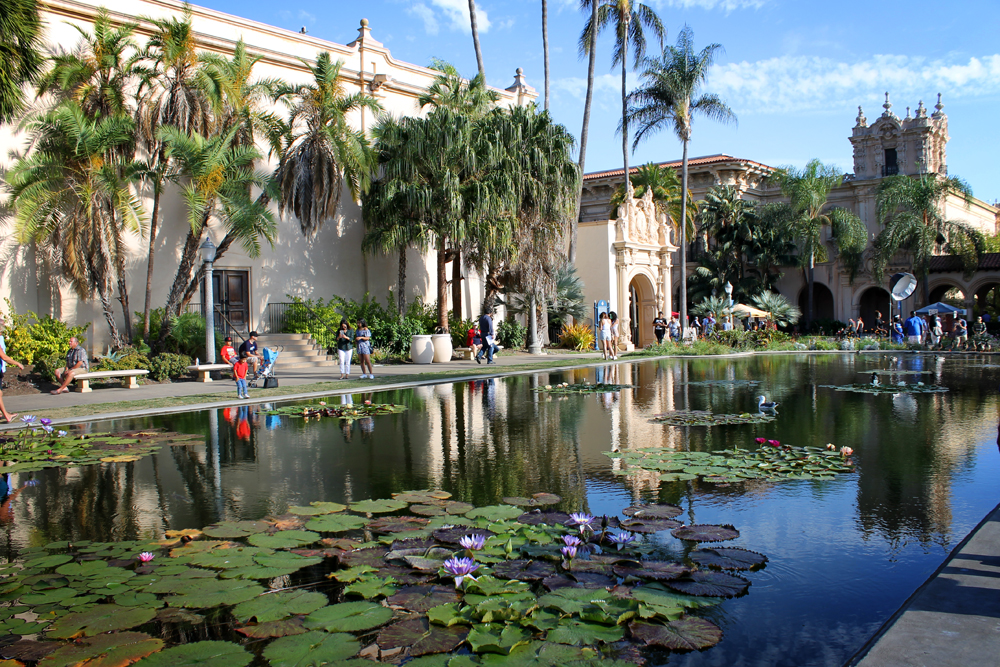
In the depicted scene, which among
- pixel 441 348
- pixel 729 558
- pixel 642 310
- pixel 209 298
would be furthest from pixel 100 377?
pixel 642 310

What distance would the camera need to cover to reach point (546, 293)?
31.2m

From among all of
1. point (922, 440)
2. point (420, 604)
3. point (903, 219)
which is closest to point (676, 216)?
point (903, 219)

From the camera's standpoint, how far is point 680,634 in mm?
3584

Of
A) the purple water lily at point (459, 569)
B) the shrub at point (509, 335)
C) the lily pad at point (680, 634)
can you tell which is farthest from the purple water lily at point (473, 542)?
the shrub at point (509, 335)

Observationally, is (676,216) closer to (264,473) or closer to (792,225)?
(792,225)

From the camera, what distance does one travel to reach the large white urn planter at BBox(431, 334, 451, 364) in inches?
1066

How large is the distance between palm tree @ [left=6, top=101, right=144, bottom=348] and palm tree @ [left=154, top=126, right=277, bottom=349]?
1.32m

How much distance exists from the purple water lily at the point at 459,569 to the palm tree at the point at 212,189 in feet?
63.6

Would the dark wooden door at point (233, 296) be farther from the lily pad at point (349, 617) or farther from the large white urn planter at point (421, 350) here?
the lily pad at point (349, 617)

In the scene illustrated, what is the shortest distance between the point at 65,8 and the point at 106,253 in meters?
7.33

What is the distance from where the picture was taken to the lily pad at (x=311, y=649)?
3383 millimetres

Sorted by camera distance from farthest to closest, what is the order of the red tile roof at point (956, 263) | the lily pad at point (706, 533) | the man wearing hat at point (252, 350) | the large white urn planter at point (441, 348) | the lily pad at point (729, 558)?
the red tile roof at point (956, 263) < the large white urn planter at point (441, 348) < the man wearing hat at point (252, 350) < the lily pad at point (706, 533) < the lily pad at point (729, 558)

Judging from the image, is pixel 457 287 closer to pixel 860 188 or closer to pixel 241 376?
pixel 241 376

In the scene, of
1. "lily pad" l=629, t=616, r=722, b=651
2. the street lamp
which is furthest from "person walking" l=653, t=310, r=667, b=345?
"lily pad" l=629, t=616, r=722, b=651
